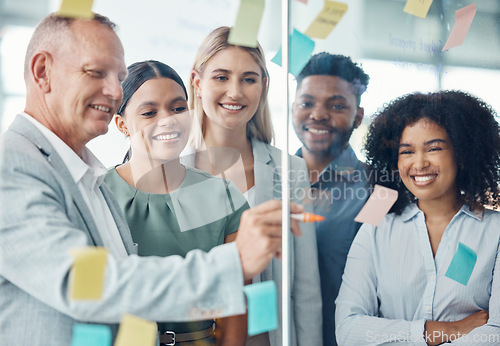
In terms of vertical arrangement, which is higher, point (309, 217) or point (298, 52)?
point (298, 52)

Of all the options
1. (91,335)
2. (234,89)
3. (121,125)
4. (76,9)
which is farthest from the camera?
(234,89)

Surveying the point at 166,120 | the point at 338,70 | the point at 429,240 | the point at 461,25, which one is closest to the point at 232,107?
the point at 166,120

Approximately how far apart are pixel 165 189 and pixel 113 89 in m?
0.40

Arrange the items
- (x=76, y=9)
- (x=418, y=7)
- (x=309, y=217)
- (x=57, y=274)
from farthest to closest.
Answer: (x=418, y=7) < (x=309, y=217) < (x=76, y=9) < (x=57, y=274)

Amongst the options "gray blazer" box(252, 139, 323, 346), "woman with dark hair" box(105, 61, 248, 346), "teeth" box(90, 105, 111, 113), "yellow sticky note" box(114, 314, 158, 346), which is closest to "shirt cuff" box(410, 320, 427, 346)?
"gray blazer" box(252, 139, 323, 346)

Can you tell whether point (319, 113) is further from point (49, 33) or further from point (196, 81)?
point (49, 33)

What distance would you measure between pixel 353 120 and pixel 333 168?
0.68 feet

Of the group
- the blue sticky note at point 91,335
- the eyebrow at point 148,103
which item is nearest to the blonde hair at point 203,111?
the eyebrow at point 148,103

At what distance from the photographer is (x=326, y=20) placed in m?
1.95

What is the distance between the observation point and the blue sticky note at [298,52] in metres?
1.89

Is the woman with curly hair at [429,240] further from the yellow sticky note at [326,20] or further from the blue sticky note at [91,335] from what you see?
the blue sticky note at [91,335]

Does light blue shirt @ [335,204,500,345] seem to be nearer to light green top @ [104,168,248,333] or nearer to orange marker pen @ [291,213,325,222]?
orange marker pen @ [291,213,325,222]

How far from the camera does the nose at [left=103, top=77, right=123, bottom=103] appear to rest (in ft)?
5.24

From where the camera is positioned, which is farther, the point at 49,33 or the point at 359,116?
the point at 359,116
